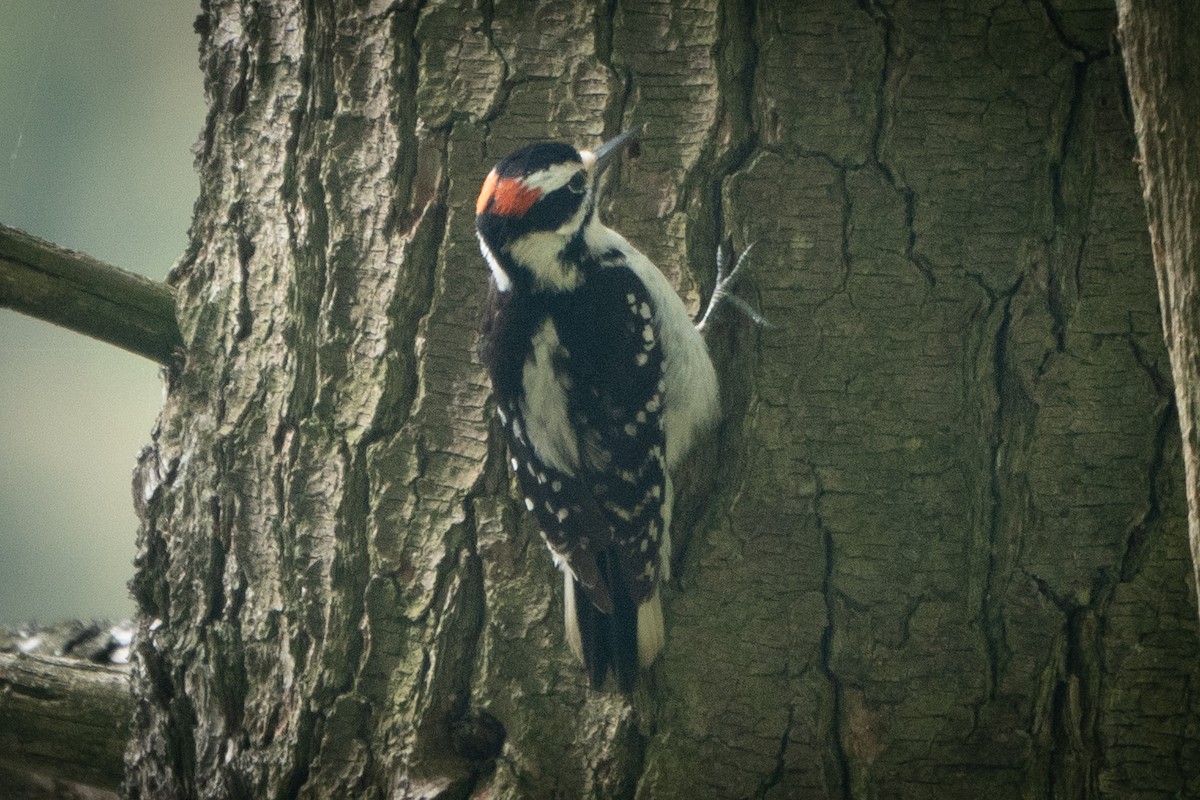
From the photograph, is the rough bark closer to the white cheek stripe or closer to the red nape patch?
the red nape patch

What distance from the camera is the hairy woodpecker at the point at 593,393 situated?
1.96 m

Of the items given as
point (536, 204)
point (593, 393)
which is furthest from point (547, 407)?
point (536, 204)

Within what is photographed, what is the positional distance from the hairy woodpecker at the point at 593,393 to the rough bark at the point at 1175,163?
2.68 feet

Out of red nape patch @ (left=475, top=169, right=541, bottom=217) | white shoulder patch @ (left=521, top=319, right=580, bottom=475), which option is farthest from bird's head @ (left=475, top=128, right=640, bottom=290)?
white shoulder patch @ (left=521, top=319, right=580, bottom=475)

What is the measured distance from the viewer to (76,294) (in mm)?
2141

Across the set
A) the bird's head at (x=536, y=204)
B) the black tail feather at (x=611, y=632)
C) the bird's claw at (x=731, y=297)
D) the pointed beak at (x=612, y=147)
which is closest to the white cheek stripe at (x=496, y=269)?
the bird's head at (x=536, y=204)

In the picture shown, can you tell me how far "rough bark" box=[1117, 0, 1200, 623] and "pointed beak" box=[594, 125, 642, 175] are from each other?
2.86ft

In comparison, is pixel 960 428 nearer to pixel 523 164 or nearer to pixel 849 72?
pixel 849 72

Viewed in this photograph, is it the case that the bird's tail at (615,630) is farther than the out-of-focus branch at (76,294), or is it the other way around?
the out-of-focus branch at (76,294)

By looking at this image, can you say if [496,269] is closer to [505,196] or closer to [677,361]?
[505,196]

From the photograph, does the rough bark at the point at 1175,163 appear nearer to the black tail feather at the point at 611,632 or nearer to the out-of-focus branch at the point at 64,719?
the black tail feather at the point at 611,632

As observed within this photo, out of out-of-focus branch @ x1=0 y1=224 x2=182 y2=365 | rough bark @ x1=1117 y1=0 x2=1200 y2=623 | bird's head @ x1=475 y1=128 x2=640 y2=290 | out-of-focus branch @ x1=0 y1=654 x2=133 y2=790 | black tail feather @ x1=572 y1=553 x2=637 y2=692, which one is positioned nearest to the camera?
rough bark @ x1=1117 y1=0 x2=1200 y2=623

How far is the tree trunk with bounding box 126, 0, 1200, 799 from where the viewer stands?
6.14 ft

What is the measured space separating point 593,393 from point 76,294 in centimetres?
116
